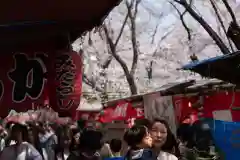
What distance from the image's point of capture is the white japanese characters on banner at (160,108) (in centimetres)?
1051

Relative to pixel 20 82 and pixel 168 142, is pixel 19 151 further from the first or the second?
pixel 168 142

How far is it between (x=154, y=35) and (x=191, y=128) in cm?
2529

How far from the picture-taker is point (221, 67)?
7.34 meters

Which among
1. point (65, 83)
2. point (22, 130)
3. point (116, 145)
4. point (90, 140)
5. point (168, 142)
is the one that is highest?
point (65, 83)

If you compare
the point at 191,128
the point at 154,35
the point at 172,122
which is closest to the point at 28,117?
the point at 172,122

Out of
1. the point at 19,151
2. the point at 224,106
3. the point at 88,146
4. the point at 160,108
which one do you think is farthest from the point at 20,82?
the point at 160,108

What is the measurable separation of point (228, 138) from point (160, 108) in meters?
5.01

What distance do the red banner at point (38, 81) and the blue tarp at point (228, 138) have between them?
2.60m

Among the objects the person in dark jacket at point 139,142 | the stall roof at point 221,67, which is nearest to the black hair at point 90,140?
the person in dark jacket at point 139,142

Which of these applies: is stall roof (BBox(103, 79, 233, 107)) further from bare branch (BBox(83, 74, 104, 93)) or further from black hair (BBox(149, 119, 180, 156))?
bare branch (BBox(83, 74, 104, 93))

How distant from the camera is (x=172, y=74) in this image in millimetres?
30906

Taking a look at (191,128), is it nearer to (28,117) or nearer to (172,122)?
(172,122)

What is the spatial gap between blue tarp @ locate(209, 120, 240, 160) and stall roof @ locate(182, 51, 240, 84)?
47.2 inches

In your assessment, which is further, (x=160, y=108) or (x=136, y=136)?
(x=160, y=108)
